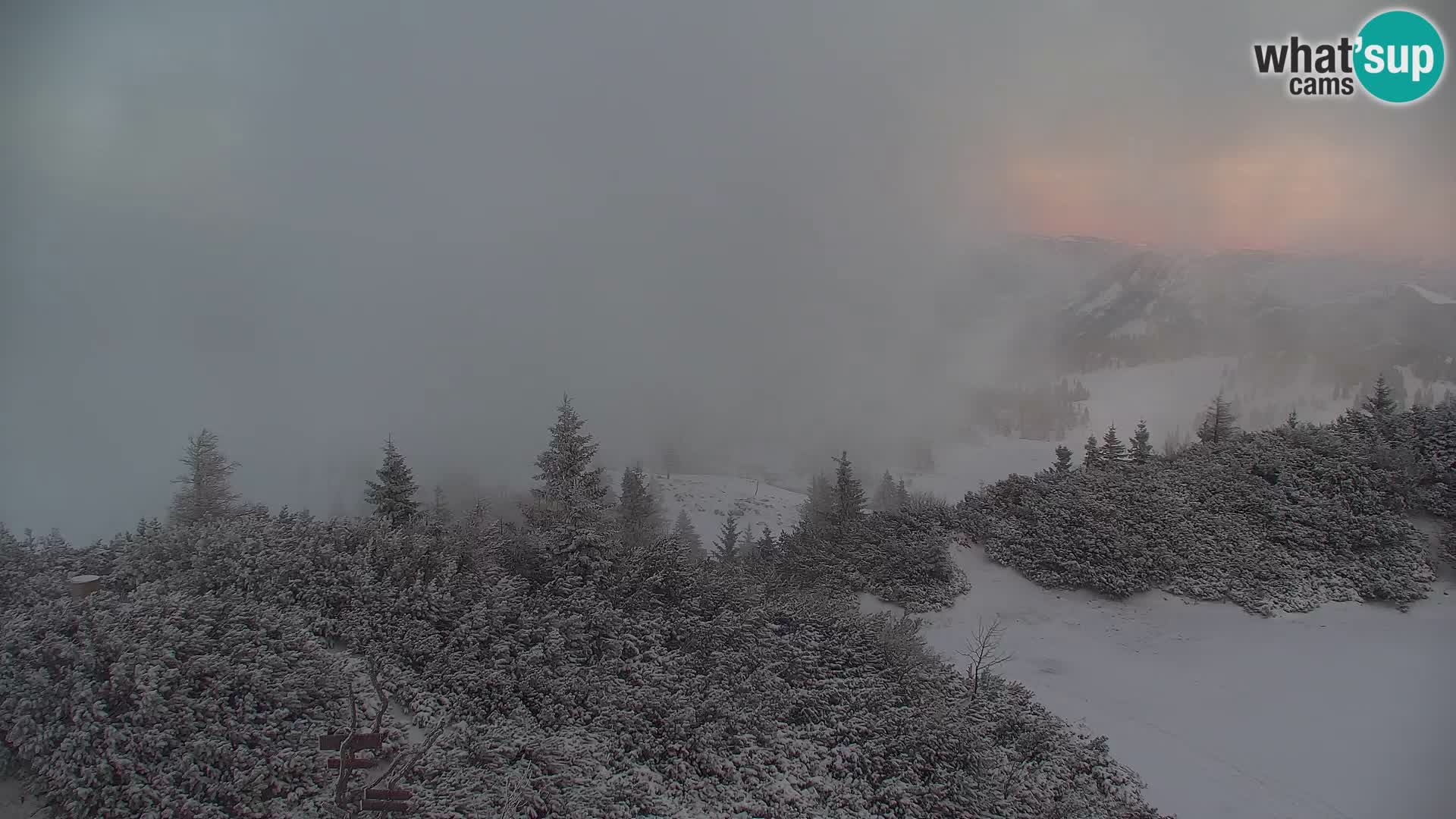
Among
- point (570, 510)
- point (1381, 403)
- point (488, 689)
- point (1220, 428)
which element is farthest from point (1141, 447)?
point (488, 689)

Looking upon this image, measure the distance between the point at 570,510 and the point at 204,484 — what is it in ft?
59.4

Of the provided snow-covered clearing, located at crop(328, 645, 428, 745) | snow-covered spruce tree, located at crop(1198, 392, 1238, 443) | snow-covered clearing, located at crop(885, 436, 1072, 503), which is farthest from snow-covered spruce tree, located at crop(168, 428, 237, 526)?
snow-covered clearing, located at crop(885, 436, 1072, 503)

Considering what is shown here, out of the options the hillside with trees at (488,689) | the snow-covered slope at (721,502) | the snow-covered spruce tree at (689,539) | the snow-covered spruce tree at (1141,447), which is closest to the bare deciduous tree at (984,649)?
the hillside with trees at (488,689)

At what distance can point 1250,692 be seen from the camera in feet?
46.0

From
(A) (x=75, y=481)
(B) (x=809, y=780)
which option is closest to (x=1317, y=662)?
(B) (x=809, y=780)

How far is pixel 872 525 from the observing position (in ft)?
76.2

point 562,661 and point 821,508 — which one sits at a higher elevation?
point 562,661

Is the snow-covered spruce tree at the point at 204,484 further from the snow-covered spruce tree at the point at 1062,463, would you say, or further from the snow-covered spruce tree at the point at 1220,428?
the snow-covered spruce tree at the point at 1220,428

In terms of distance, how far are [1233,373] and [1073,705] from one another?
763 ft

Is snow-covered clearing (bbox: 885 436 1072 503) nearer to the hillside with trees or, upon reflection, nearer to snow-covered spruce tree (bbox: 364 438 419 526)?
snow-covered spruce tree (bbox: 364 438 419 526)

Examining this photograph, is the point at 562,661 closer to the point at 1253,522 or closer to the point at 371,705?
the point at 371,705

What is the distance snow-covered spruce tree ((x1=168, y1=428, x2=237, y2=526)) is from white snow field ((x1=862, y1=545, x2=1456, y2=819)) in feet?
84.5

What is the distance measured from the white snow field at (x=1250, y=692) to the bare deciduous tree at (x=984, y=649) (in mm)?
275

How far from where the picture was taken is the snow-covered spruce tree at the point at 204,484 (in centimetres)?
2259
